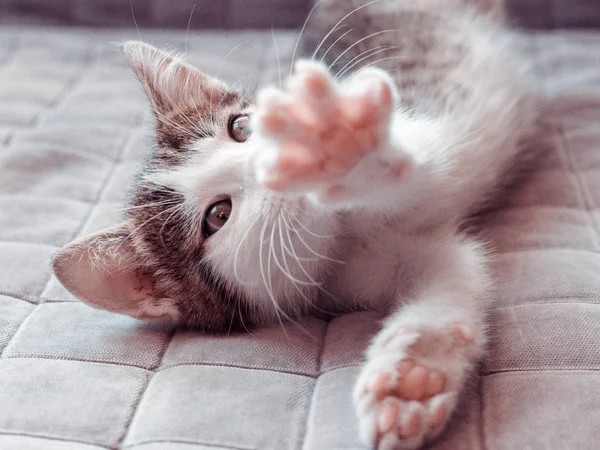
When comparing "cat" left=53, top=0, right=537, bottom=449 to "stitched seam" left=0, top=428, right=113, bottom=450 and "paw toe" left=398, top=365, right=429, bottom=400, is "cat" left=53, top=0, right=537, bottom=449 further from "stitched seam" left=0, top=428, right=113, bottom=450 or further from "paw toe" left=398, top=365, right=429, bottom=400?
"stitched seam" left=0, top=428, right=113, bottom=450

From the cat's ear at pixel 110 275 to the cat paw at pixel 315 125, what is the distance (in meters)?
0.41

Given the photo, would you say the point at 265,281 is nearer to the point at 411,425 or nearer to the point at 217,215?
the point at 217,215

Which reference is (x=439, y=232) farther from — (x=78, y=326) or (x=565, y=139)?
(x=78, y=326)

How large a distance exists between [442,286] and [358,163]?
308 mm

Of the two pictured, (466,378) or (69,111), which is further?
(69,111)

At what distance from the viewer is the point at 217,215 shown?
976 millimetres

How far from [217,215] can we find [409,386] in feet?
1.33

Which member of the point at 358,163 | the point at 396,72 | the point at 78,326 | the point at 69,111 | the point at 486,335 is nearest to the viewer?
the point at 358,163

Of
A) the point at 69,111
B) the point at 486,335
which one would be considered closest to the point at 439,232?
the point at 486,335

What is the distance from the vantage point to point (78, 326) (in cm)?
97

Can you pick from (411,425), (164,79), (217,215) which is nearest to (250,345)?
(217,215)

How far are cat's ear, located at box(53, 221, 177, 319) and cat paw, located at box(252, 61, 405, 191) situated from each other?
410 millimetres

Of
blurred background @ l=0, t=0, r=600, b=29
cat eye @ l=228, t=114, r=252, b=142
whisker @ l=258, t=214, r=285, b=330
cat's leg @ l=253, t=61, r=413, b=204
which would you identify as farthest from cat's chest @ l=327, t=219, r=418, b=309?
blurred background @ l=0, t=0, r=600, b=29

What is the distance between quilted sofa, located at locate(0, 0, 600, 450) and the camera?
2.44ft
